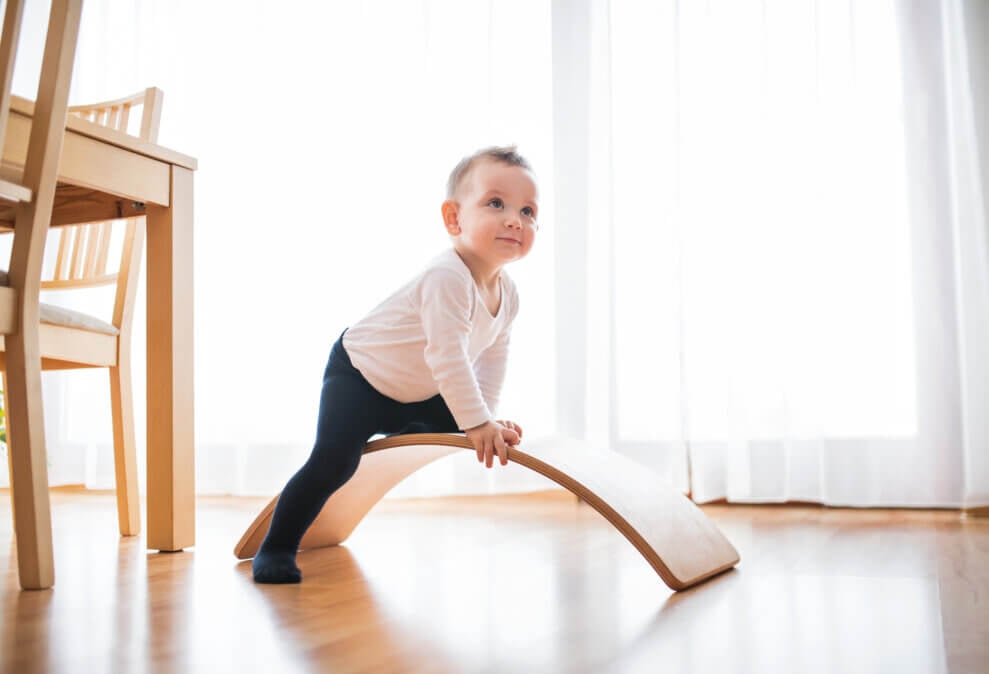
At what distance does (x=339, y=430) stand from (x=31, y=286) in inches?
20.9

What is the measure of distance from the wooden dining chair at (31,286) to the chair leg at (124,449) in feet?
2.17

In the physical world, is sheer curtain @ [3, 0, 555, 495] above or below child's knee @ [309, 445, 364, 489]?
above

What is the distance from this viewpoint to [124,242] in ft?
7.23

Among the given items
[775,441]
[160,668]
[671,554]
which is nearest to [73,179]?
[160,668]

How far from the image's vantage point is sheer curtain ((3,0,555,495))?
9.43ft

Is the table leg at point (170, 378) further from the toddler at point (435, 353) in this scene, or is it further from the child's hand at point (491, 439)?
the child's hand at point (491, 439)

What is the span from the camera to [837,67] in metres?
2.52

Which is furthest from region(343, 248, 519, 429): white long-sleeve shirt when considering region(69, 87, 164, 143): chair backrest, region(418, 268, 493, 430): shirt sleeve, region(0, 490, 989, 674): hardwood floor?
region(69, 87, 164, 143): chair backrest

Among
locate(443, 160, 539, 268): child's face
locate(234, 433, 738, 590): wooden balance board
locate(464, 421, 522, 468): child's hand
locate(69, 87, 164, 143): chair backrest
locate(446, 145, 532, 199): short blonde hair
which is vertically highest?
locate(69, 87, 164, 143): chair backrest

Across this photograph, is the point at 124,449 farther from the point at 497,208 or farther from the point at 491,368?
the point at 497,208

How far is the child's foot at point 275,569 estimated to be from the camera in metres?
1.44

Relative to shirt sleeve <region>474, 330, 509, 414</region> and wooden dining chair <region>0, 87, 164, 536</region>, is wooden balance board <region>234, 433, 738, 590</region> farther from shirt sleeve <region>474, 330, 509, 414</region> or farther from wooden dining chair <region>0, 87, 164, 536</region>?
wooden dining chair <region>0, 87, 164, 536</region>

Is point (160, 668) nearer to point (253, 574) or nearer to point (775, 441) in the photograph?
point (253, 574)

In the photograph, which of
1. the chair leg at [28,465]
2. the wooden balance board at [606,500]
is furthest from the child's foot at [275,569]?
the chair leg at [28,465]
